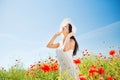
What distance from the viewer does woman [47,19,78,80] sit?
7.84ft

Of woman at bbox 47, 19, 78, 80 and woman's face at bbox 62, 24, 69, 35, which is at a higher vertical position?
woman's face at bbox 62, 24, 69, 35

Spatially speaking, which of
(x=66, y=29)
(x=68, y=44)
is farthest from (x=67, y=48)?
(x=66, y=29)

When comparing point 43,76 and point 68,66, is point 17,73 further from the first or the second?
point 68,66

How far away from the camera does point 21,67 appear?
3.51m

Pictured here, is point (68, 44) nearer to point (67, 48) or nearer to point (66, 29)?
point (67, 48)

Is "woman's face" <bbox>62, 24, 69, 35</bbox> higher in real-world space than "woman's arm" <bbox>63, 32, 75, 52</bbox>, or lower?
higher

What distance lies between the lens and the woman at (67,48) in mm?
2389

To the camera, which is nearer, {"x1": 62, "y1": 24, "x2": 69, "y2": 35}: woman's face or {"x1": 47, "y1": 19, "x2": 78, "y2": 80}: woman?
{"x1": 47, "y1": 19, "x2": 78, "y2": 80}: woman

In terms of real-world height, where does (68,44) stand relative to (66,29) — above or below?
below

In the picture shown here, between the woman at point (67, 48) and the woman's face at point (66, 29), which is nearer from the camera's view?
the woman at point (67, 48)

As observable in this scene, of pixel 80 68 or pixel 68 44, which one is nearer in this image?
pixel 68 44

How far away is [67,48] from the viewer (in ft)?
8.07

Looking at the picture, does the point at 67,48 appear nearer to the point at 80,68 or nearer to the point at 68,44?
the point at 68,44

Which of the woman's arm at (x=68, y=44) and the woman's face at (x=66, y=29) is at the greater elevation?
the woman's face at (x=66, y=29)
